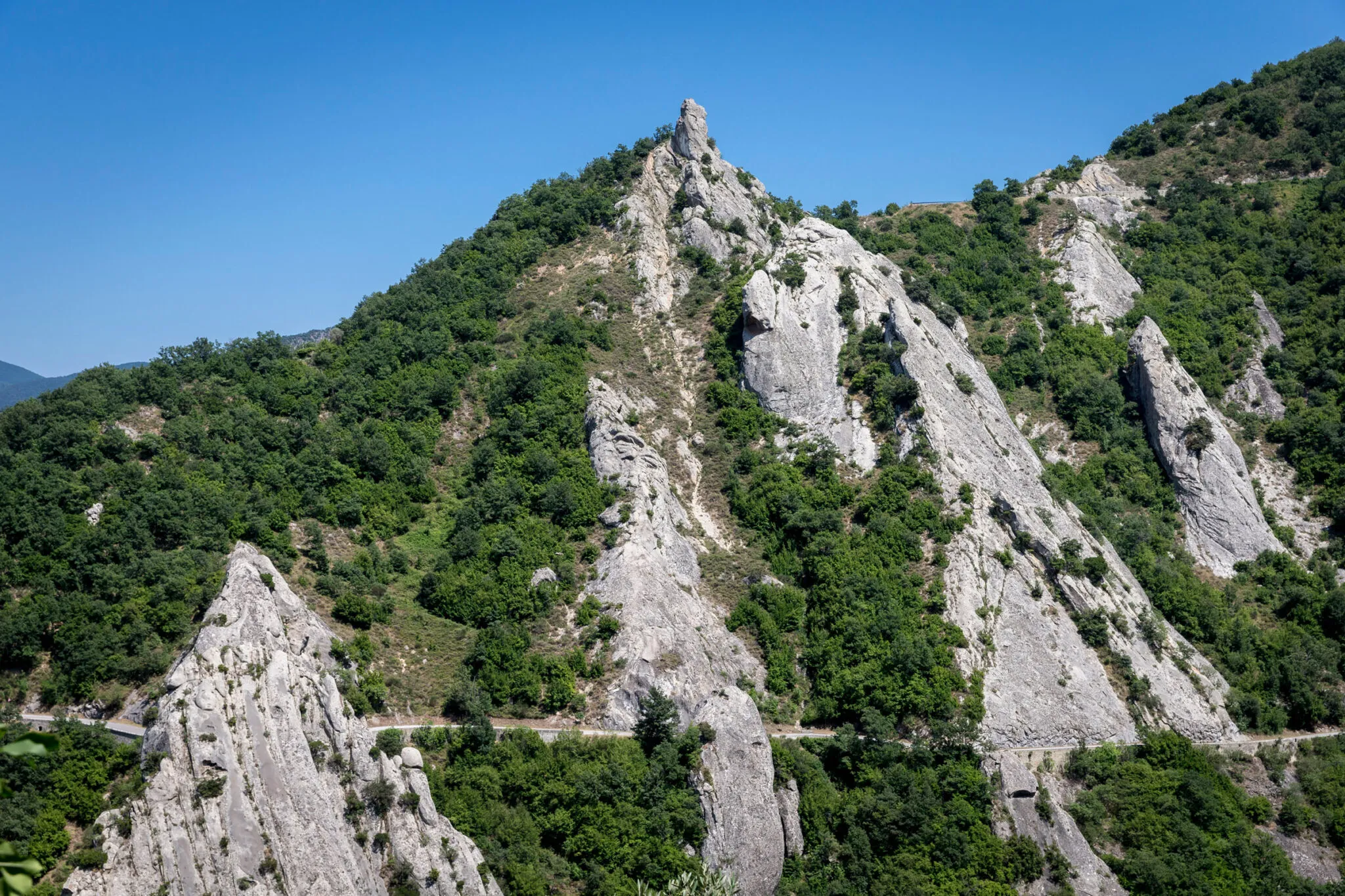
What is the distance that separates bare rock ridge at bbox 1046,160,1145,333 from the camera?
93.6 meters

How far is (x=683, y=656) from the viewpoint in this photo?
191 ft

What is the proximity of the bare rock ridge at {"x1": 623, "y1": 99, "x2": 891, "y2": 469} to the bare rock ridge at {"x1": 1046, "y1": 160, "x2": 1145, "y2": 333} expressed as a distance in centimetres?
2261

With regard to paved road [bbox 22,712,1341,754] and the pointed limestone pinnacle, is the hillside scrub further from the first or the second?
the pointed limestone pinnacle

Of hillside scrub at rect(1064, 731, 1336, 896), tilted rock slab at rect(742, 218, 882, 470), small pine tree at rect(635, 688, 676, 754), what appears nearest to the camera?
hillside scrub at rect(1064, 731, 1336, 896)

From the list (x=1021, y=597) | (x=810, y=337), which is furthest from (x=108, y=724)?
(x=810, y=337)

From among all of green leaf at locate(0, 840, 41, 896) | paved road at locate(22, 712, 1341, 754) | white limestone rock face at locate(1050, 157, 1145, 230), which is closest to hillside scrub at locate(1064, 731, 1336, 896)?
paved road at locate(22, 712, 1341, 754)

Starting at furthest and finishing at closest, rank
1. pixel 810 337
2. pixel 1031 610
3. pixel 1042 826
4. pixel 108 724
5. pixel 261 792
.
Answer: pixel 810 337
pixel 1031 610
pixel 1042 826
pixel 108 724
pixel 261 792

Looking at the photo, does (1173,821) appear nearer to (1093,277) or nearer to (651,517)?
(651,517)

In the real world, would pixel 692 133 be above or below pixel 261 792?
above

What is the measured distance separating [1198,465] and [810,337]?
33.2 m

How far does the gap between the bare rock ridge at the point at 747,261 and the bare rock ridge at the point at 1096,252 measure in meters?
22.6

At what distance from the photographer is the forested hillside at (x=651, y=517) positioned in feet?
164

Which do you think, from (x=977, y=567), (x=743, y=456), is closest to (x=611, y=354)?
(x=743, y=456)

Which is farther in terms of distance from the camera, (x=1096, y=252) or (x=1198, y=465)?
(x=1096, y=252)
